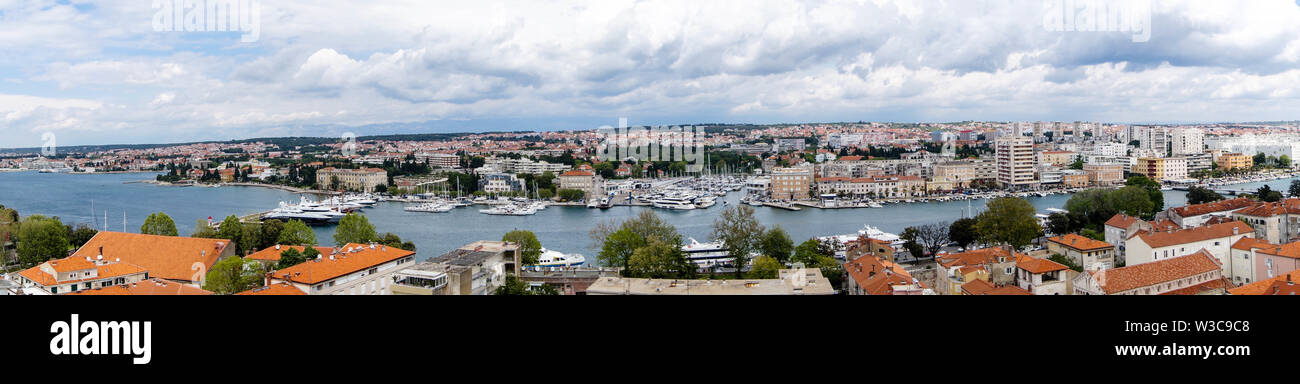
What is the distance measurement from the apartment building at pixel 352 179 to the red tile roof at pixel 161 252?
13.5 m

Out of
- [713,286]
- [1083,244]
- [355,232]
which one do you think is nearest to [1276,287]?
[713,286]

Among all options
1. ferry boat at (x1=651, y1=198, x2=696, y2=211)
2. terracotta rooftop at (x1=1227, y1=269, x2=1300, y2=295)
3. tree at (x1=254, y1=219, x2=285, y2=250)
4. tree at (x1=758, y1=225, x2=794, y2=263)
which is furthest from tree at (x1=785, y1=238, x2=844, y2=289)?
ferry boat at (x1=651, y1=198, x2=696, y2=211)

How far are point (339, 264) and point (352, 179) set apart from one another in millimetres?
15768

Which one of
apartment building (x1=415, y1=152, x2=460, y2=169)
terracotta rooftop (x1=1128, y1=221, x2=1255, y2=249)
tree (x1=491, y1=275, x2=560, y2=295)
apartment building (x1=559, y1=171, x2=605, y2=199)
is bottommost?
tree (x1=491, y1=275, x2=560, y2=295)

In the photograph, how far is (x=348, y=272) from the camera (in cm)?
460

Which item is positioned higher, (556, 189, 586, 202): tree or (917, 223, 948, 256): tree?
(556, 189, 586, 202): tree

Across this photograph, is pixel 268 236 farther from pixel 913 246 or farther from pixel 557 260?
pixel 913 246

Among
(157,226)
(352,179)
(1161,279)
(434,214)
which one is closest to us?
(1161,279)

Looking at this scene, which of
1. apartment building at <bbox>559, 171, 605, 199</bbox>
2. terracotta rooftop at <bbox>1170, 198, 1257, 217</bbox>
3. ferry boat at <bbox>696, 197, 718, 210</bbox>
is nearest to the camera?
terracotta rooftop at <bbox>1170, 198, 1257, 217</bbox>

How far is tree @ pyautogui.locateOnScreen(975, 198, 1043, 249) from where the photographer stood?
283 inches

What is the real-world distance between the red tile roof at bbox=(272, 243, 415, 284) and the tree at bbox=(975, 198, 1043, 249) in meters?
4.95

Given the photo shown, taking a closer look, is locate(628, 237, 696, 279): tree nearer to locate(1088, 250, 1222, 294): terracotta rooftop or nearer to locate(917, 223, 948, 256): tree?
locate(1088, 250, 1222, 294): terracotta rooftop
